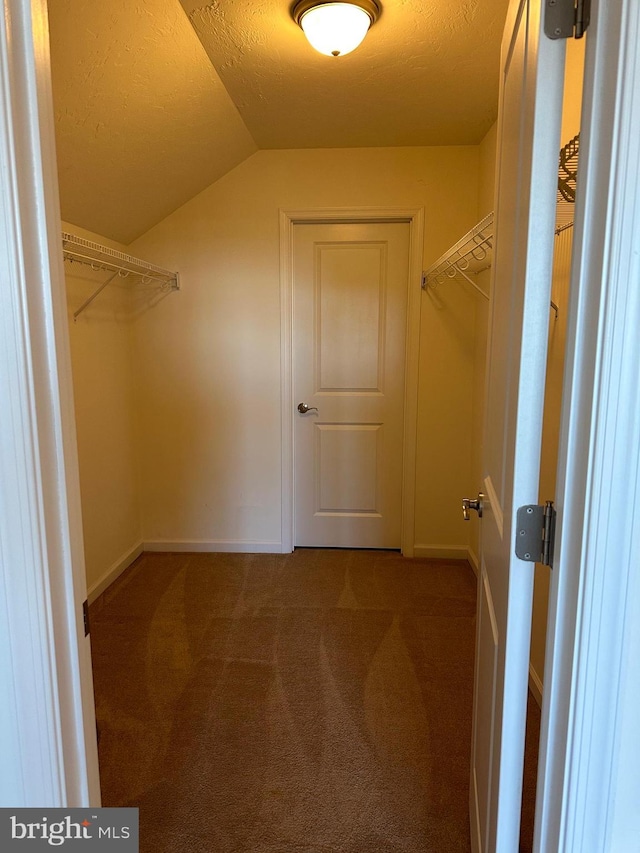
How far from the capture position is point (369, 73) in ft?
6.83

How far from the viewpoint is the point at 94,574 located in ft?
9.11

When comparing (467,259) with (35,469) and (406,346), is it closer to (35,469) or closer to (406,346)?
(406,346)

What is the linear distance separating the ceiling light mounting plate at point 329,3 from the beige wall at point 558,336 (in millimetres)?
621

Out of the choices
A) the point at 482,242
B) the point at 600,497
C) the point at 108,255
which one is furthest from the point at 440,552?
the point at 600,497

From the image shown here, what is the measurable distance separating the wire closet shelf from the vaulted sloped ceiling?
2.11 ft

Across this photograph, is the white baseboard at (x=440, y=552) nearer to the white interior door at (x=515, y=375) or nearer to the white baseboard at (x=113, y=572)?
the white baseboard at (x=113, y=572)

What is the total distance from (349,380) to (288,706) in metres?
1.89

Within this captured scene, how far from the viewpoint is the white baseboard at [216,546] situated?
132 inches

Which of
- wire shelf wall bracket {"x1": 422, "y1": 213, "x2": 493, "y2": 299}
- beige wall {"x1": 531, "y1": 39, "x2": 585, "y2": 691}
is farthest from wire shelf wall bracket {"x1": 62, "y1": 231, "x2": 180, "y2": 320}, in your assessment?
beige wall {"x1": 531, "y1": 39, "x2": 585, "y2": 691}

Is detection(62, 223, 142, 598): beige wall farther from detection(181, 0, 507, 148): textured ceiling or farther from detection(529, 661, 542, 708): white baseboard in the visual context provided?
detection(529, 661, 542, 708): white baseboard

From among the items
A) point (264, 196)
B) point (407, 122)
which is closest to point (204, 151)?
point (264, 196)

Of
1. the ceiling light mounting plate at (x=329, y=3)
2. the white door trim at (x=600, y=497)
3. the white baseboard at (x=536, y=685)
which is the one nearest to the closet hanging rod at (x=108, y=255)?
the ceiling light mounting plate at (x=329, y=3)

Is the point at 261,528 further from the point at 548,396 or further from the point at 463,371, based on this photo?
the point at 548,396

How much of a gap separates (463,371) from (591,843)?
8.48 feet
